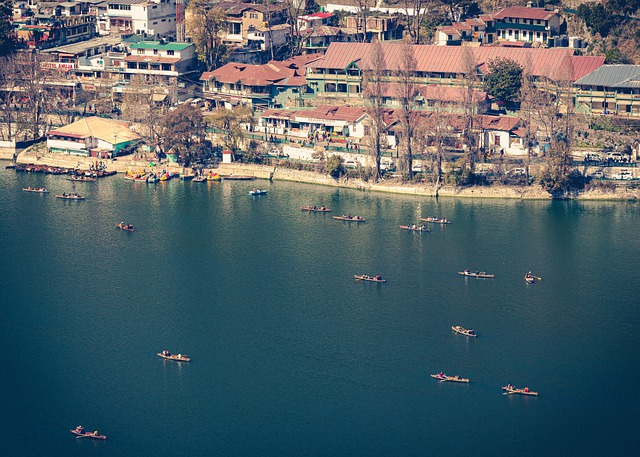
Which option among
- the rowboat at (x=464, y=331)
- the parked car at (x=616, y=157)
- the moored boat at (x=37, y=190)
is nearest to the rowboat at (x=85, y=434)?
the rowboat at (x=464, y=331)

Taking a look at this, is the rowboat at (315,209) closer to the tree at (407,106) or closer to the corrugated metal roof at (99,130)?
the tree at (407,106)

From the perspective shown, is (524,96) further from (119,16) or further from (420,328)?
(119,16)

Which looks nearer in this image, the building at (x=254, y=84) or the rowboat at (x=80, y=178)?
the rowboat at (x=80, y=178)

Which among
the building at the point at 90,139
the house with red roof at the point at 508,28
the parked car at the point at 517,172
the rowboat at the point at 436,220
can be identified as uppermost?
the house with red roof at the point at 508,28

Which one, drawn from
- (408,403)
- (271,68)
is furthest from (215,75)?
(408,403)

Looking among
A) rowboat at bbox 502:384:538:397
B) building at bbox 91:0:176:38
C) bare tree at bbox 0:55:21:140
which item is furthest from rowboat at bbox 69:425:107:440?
building at bbox 91:0:176:38

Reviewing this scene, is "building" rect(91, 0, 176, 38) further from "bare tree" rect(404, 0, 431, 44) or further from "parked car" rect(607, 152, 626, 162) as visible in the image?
"parked car" rect(607, 152, 626, 162)

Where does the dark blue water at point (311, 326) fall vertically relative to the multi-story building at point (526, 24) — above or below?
below
